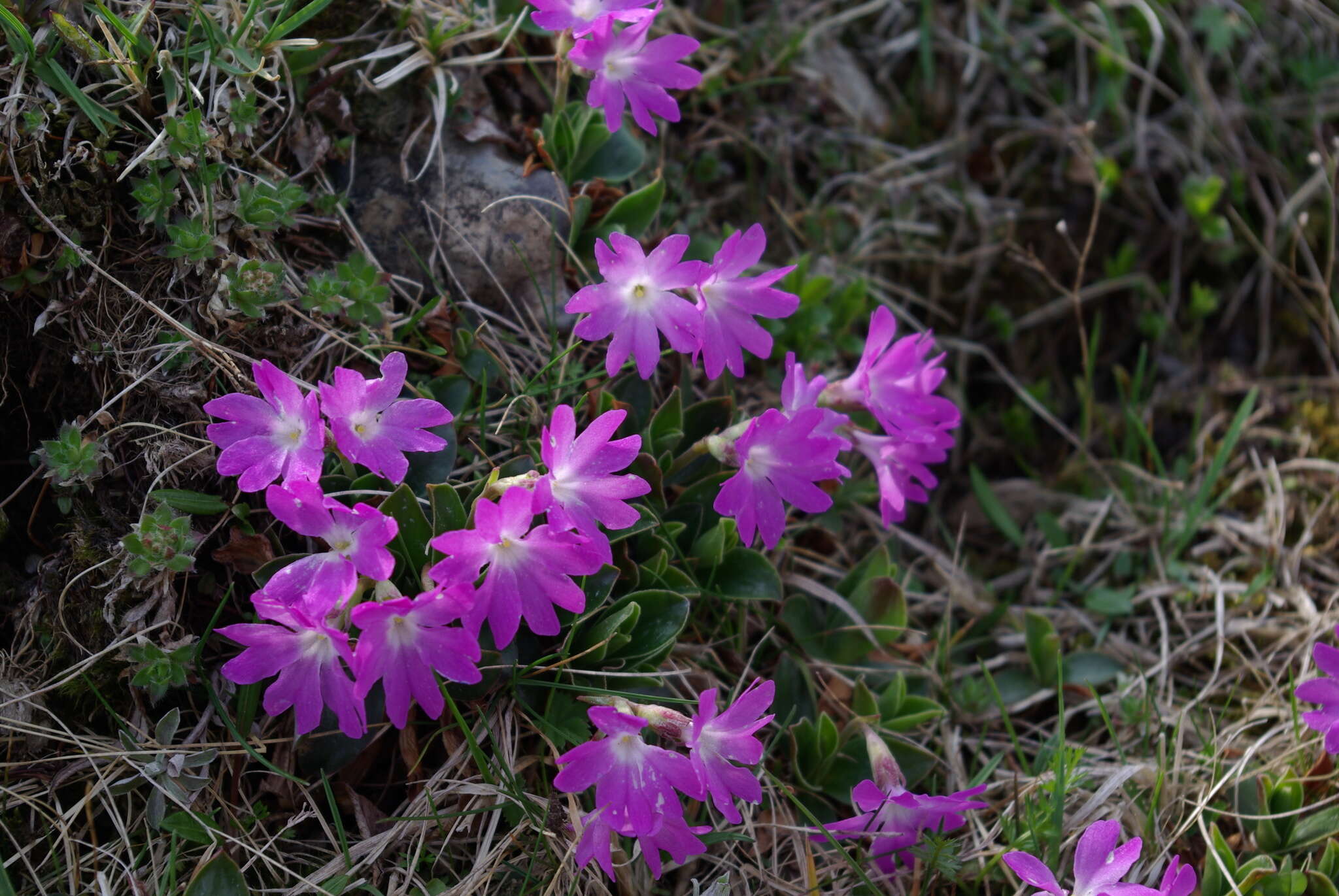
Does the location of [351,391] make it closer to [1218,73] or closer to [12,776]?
[12,776]

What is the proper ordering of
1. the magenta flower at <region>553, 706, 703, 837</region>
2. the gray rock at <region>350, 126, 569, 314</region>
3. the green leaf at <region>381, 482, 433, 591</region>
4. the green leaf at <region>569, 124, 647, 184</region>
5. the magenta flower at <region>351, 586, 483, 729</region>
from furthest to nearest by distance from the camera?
the green leaf at <region>569, 124, 647, 184</region>, the gray rock at <region>350, 126, 569, 314</region>, the green leaf at <region>381, 482, 433, 591</region>, the magenta flower at <region>553, 706, 703, 837</region>, the magenta flower at <region>351, 586, 483, 729</region>

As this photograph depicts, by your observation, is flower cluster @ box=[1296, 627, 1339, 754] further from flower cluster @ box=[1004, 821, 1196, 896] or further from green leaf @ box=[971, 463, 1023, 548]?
green leaf @ box=[971, 463, 1023, 548]

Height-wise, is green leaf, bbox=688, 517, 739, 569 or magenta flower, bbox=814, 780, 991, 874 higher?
green leaf, bbox=688, 517, 739, 569

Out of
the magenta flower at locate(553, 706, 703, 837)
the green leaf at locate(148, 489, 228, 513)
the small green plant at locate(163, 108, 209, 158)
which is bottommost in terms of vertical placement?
the magenta flower at locate(553, 706, 703, 837)

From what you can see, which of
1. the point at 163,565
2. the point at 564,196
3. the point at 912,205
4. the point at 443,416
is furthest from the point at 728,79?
the point at 163,565

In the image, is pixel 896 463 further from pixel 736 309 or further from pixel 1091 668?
pixel 1091 668

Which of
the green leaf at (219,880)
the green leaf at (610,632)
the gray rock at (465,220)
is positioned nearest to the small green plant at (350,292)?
the gray rock at (465,220)

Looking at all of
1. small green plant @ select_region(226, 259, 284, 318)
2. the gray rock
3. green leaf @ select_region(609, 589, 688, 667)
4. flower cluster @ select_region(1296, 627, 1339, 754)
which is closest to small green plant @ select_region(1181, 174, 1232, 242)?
flower cluster @ select_region(1296, 627, 1339, 754)
